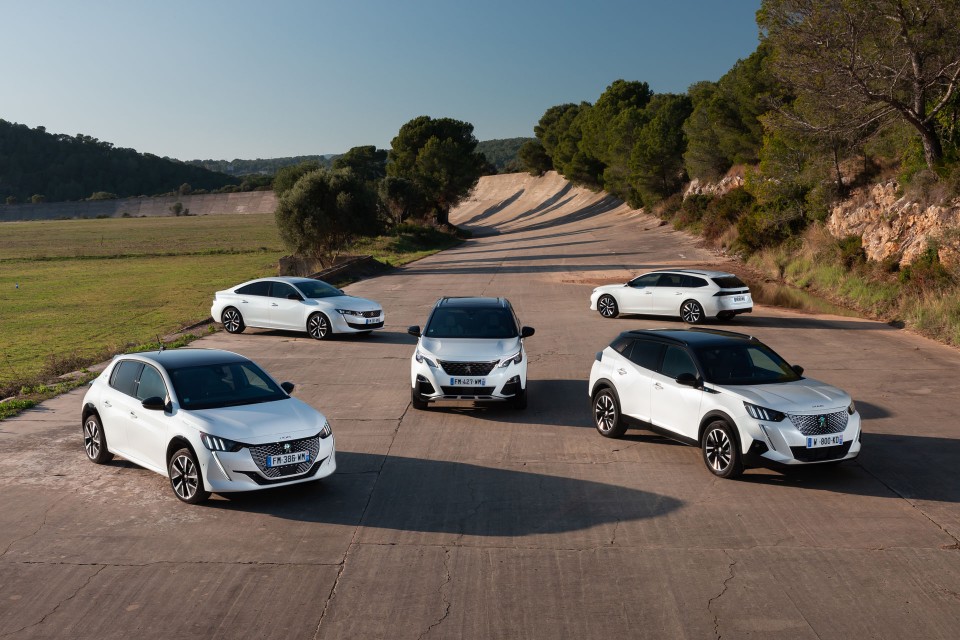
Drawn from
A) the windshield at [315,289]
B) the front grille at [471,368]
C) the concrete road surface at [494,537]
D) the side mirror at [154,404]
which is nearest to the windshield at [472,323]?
the front grille at [471,368]

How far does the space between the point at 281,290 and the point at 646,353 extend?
43.8ft

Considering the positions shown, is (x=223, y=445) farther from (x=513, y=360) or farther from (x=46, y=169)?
(x=46, y=169)

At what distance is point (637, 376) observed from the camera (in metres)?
12.0

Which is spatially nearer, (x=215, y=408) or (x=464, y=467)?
(x=215, y=408)

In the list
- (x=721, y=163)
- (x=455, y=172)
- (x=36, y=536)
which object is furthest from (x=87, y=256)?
(x=36, y=536)

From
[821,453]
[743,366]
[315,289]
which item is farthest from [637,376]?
[315,289]

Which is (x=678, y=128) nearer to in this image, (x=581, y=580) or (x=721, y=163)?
(x=721, y=163)

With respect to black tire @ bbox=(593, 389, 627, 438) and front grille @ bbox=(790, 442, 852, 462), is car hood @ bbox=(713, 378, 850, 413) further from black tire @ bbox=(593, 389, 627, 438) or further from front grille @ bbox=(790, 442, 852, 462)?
black tire @ bbox=(593, 389, 627, 438)

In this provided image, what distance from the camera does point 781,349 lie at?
2011 cm

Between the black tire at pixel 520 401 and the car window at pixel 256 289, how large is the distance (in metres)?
11.2

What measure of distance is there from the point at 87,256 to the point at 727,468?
198 feet

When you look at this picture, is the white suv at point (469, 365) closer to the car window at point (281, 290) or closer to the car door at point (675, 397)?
the car door at point (675, 397)

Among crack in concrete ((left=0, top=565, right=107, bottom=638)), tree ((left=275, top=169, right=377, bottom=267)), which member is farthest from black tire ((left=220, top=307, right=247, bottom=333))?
tree ((left=275, top=169, right=377, bottom=267))

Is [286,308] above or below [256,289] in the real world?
below
